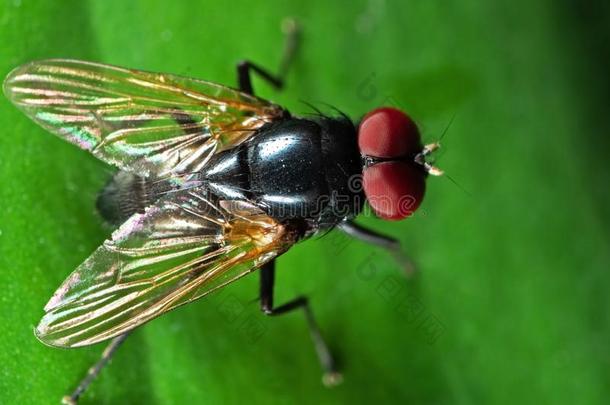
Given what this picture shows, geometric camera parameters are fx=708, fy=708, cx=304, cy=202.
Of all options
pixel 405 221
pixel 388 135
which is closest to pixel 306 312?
pixel 405 221

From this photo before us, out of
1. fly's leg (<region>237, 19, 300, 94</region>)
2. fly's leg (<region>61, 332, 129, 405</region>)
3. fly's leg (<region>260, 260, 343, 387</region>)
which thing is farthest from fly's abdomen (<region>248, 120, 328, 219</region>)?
fly's leg (<region>61, 332, 129, 405</region>)

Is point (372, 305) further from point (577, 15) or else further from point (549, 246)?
point (577, 15)

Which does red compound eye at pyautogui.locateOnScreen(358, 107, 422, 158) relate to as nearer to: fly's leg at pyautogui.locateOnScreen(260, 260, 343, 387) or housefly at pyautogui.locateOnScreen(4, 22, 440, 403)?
housefly at pyautogui.locateOnScreen(4, 22, 440, 403)

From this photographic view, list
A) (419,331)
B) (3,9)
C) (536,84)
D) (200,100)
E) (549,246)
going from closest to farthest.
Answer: (3,9), (200,100), (419,331), (549,246), (536,84)

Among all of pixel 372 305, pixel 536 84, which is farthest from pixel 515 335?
pixel 536 84

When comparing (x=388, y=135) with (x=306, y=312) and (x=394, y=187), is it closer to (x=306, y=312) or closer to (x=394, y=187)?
(x=394, y=187)

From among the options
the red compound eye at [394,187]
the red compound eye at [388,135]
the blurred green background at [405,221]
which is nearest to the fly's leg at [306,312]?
the blurred green background at [405,221]
